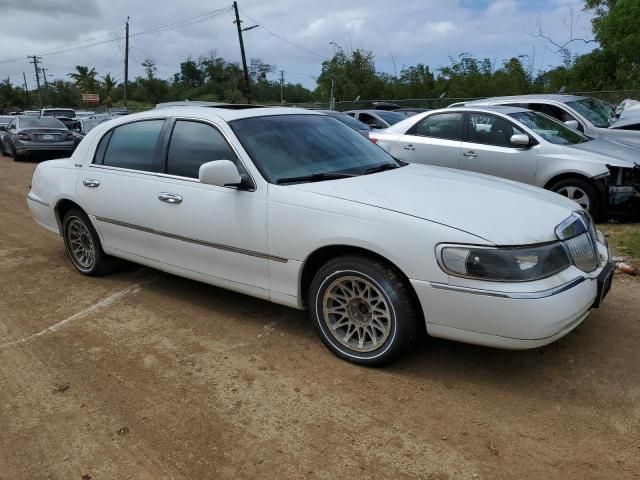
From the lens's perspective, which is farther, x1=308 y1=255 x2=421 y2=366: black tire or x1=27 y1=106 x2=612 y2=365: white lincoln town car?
x1=308 y1=255 x2=421 y2=366: black tire

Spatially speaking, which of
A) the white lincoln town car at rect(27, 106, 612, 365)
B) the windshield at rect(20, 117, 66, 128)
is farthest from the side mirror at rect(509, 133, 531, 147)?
the windshield at rect(20, 117, 66, 128)

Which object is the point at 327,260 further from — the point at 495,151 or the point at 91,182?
the point at 495,151

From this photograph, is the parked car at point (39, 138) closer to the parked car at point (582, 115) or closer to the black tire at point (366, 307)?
the parked car at point (582, 115)

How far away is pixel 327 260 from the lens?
3.61 meters

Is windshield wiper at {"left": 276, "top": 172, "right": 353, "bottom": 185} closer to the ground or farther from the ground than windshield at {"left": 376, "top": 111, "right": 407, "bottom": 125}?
farther from the ground

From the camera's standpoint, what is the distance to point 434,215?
10.5 feet

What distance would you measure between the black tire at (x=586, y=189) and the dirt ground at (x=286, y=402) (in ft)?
8.59

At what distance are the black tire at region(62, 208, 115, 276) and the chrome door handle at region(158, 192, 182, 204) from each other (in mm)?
1164

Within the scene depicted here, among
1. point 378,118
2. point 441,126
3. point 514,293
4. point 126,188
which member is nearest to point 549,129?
point 441,126

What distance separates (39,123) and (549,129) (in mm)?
15203

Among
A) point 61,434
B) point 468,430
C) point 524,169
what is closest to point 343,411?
point 468,430

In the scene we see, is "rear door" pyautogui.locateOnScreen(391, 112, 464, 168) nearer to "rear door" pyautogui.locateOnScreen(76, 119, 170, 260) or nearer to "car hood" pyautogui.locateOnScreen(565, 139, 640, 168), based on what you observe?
"car hood" pyautogui.locateOnScreen(565, 139, 640, 168)

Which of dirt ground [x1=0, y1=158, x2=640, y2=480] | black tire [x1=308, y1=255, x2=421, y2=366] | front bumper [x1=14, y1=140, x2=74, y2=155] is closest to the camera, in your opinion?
dirt ground [x1=0, y1=158, x2=640, y2=480]

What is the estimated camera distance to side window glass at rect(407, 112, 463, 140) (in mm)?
7867
